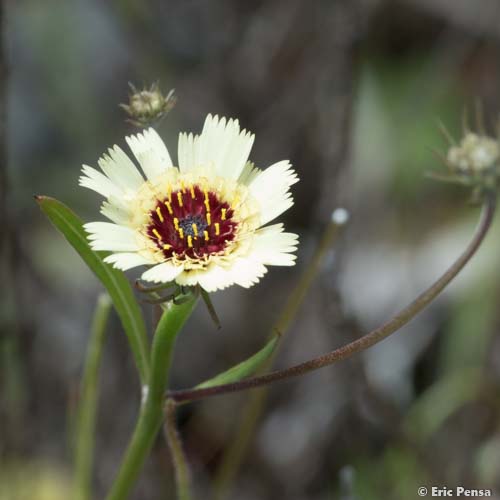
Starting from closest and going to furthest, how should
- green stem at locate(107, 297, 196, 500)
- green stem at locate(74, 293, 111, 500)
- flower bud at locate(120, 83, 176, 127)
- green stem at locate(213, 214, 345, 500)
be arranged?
green stem at locate(107, 297, 196, 500) < flower bud at locate(120, 83, 176, 127) < green stem at locate(74, 293, 111, 500) < green stem at locate(213, 214, 345, 500)

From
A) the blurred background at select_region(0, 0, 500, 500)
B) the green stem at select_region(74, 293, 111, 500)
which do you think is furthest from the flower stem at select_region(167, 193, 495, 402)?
the blurred background at select_region(0, 0, 500, 500)

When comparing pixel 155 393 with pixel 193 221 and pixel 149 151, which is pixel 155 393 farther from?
pixel 149 151

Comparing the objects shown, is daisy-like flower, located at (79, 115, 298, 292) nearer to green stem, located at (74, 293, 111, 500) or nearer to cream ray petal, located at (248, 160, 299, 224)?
cream ray petal, located at (248, 160, 299, 224)

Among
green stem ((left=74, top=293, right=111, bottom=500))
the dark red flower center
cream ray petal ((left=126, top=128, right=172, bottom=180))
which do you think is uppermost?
cream ray petal ((left=126, top=128, right=172, bottom=180))

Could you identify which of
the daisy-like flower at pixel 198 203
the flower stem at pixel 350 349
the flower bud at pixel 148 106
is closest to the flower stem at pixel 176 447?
the flower stem at pixel 350 349

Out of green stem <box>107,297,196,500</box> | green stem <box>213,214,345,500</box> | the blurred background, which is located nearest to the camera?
green stem <box>107,297,196,500</box>

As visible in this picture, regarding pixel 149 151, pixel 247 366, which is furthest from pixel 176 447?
pixel 149 151

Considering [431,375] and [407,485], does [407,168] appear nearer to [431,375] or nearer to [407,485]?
[431,375]

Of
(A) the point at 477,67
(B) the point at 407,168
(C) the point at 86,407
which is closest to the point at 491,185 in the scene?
(C) the point at 86,407
